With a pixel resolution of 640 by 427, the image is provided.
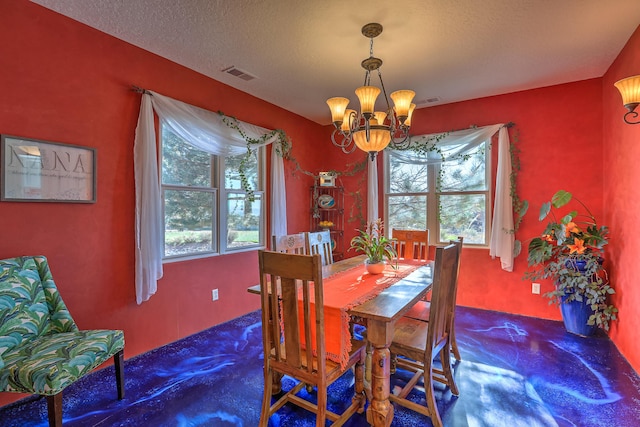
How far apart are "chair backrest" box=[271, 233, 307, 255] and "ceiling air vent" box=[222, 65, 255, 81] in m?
1.68

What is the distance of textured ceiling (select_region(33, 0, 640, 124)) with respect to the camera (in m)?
2.08

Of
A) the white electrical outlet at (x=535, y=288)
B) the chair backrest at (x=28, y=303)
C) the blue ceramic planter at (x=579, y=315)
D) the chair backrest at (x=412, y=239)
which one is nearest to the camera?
the chair backrest at (x=28, y=303)

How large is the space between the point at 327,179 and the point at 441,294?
2927 mm

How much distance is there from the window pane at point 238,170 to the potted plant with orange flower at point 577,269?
315 centimetres

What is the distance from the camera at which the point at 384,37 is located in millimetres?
2439

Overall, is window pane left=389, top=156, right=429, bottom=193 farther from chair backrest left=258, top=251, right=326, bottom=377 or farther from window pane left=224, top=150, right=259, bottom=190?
chair backrest left=258, top=251, right=326, bottom=377

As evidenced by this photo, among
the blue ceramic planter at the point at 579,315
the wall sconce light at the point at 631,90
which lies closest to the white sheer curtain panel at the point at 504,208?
the blue ceramic planter at the point at 579,315

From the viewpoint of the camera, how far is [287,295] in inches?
61.2

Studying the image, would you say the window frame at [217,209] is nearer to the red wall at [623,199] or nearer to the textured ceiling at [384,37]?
the textured ceiling at [384,37]

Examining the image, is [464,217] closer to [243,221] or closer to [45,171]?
[243,221]

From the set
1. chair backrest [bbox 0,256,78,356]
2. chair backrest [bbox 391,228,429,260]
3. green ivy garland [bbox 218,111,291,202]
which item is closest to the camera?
chair backrest [bbox 0,256,78,356]

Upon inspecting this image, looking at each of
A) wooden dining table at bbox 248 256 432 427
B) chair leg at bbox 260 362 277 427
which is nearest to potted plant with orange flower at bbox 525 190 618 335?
wooden dining table at bbox 248 256 432 427

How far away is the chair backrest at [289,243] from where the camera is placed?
8.06 feet

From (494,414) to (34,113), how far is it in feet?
11.5
